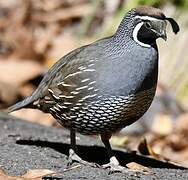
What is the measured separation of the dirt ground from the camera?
6418 mm

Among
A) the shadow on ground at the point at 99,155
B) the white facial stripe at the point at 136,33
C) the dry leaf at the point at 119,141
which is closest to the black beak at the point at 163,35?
the white facial stripe at the point at 136,33

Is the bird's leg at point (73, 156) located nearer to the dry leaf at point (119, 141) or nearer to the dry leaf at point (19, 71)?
the dry leaf at point (119, 141)

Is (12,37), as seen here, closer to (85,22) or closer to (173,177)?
(85,22)

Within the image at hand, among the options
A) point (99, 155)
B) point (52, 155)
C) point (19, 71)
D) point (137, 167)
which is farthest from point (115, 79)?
point (19, 71)

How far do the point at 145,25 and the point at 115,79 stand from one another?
0.43 metres

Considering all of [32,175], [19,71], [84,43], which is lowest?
[19,71]

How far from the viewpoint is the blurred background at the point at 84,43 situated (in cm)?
1039

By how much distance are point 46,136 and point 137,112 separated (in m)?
1.67

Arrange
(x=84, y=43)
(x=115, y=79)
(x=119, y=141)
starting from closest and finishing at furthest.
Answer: (x=115, y=79)
(x=119, y=141)
(x=84, y=43)

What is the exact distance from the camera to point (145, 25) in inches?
258

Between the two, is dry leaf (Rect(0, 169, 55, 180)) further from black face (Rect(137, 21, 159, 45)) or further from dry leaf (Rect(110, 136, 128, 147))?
dry leaf (Rect(110, 136, 128, 147))

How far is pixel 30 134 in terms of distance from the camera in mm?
8039

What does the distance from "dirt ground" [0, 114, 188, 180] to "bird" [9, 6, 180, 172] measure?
212 millimetres

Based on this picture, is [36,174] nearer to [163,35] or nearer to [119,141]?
[163,35]
